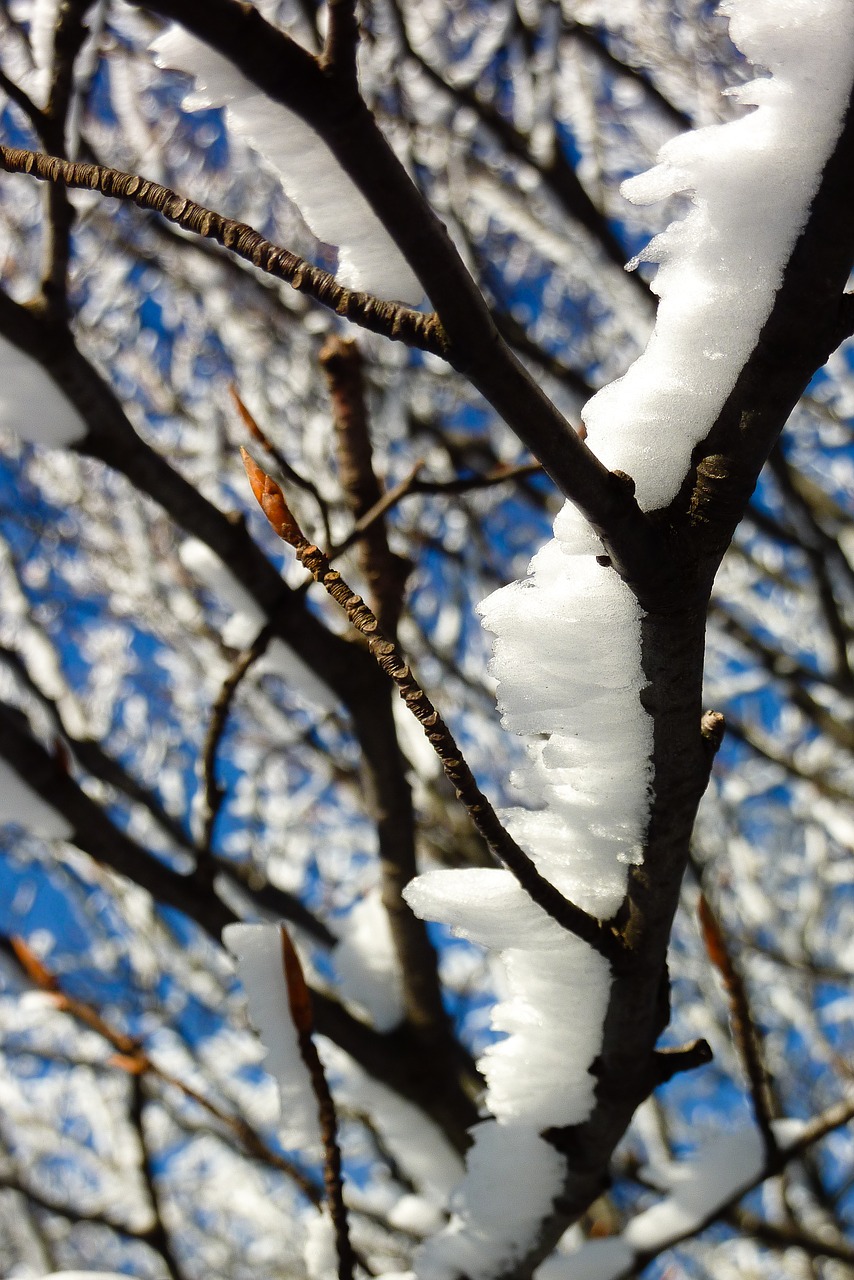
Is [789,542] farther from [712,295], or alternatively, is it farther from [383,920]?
[712,295]

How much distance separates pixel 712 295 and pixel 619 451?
0.12 metres

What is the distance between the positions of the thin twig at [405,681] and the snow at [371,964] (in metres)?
1.01

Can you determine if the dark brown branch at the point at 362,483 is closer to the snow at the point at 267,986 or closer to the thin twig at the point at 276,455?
the thin twig at the point at 276,455

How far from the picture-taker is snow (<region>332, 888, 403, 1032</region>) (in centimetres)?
159

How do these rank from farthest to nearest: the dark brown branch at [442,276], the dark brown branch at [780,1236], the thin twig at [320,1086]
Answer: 1. the dark brown branch at [780,1236]
2. the thin twig at [320,1086]
3. the dark brown branch at [442,276]

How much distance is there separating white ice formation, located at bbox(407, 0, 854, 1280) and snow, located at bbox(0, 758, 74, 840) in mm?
729

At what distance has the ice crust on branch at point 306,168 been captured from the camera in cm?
48

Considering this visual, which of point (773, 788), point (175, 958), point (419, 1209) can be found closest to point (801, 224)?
point (419, 1209)

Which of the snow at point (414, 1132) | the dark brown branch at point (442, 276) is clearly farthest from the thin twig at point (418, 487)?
the snow at point (414, 1132)

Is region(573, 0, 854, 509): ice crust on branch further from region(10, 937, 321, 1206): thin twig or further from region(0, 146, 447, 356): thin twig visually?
region(10, 937, 321, 1206): thin twig

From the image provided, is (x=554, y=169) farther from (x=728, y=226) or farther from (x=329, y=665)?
(x=728, y=226)

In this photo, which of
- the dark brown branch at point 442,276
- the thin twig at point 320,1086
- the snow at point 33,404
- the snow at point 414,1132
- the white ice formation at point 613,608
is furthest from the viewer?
the snow at point 414,1132

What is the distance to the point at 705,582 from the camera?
613 mm

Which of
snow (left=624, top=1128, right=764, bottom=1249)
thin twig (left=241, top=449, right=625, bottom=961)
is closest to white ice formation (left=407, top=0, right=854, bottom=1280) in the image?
thin twig (left=241, top=449, right=625, bottom=961)
